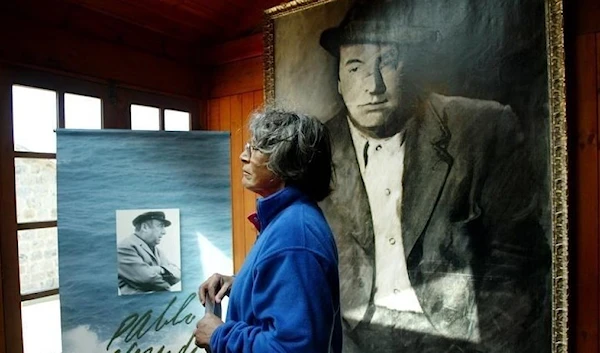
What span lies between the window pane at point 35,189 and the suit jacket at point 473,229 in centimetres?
121

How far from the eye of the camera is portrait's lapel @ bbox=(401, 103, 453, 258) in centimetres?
143

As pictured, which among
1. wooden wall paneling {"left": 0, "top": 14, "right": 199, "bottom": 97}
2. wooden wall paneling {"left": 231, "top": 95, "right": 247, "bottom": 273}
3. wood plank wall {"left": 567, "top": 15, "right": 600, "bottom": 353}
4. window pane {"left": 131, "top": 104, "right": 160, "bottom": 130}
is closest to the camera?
wood plank wall {"left": 567, "top": 15, "right": 600, "bottom": 353}

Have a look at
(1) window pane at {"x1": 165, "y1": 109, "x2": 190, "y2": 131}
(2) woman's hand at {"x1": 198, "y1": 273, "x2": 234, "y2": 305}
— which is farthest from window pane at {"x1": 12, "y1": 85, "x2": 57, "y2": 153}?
(2) woman's hand at {"x1": 198, "y1": 273, "x2": 234, "y2": 305}

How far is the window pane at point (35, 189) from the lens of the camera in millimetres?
1587

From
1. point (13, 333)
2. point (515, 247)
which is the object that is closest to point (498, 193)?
point (515, 247)

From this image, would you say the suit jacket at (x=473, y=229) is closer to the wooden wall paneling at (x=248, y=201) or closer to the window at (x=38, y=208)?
the wooden wall paneling at (x=248, y=201)

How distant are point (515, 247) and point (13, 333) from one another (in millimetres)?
1672

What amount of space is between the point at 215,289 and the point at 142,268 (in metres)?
0.65

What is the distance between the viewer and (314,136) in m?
0.99

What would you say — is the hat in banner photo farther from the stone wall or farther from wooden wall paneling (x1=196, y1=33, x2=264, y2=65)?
wooden wall paneling (x1=196, y1=33, x2=264, y2=65)

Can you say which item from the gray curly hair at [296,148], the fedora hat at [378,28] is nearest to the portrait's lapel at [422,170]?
the fedora hat at [378,28]

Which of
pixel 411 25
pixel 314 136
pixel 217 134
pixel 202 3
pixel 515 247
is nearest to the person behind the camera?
pixel 314 136

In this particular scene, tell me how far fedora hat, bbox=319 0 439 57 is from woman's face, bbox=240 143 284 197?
2.59ft

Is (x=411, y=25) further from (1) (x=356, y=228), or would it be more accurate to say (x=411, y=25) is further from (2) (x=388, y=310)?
(2) (x=388, y=310)
